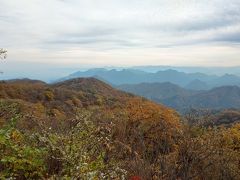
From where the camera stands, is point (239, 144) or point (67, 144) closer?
point (67, 144)

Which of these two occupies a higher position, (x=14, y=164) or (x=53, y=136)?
(x=53, y=136)

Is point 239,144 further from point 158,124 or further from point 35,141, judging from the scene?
point 35,141

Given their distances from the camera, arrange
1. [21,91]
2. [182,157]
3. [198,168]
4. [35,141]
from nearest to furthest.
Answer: [35,141] → [182,157] → [198,168] → [21,91]

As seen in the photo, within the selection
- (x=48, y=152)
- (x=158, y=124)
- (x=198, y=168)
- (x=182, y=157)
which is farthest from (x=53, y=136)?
(x=158, y=124)

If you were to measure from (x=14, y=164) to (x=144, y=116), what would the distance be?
4267 centimetres

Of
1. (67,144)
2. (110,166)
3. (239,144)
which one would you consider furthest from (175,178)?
(239,144)

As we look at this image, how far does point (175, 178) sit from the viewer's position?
61.5 feet

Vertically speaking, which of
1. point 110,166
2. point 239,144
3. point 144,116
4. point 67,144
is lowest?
point 239,144

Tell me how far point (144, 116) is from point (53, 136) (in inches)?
1671

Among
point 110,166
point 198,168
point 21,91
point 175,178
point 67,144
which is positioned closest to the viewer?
point 67,144

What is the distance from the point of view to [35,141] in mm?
11359

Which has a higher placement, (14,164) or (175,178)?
(14,164)

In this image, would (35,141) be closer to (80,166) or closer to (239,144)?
(80,166)

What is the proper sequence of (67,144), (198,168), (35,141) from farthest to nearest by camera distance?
1. (198,168)
2. (35,141)
3. (67,144)
